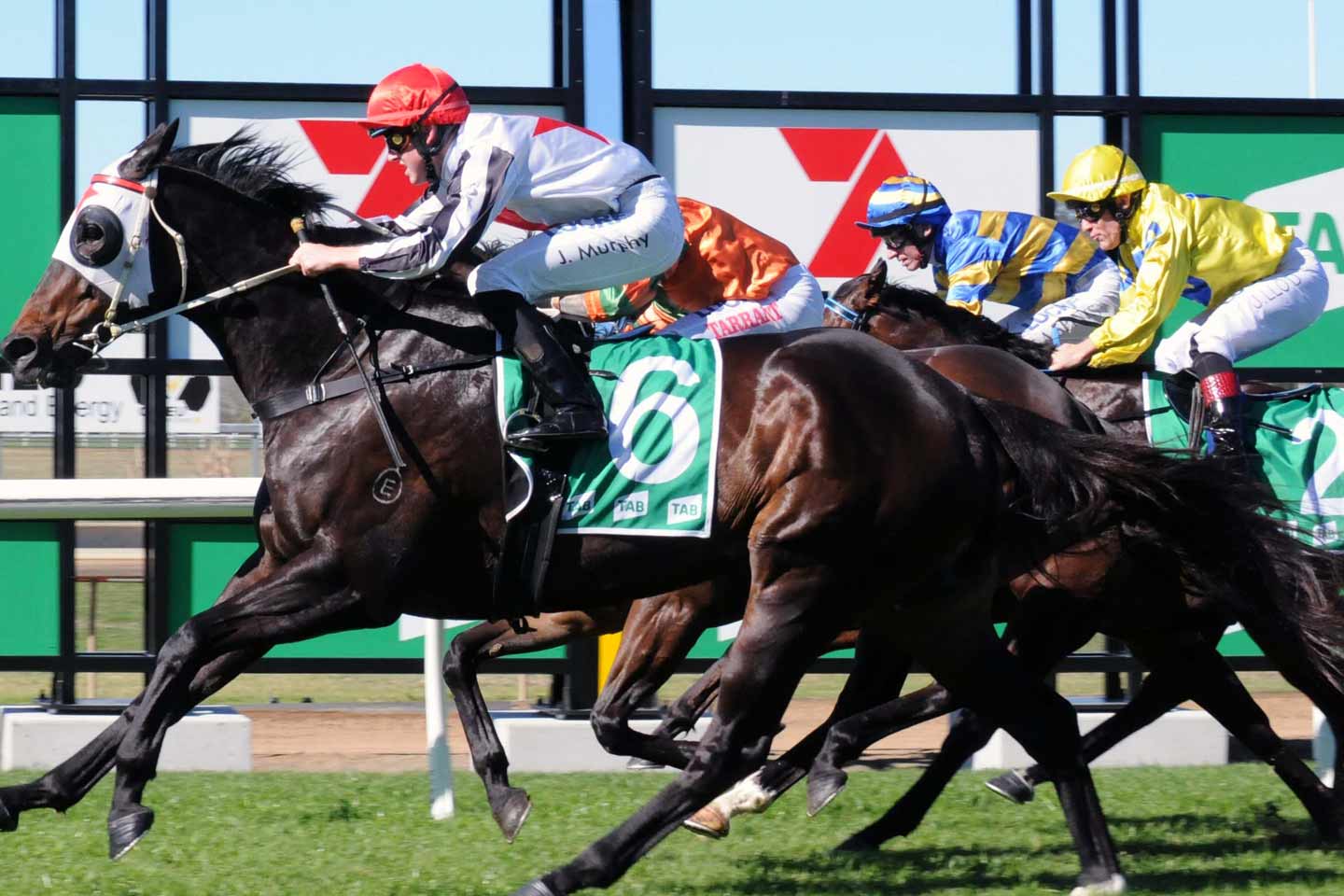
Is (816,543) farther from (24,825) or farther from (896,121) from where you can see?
(896,121)

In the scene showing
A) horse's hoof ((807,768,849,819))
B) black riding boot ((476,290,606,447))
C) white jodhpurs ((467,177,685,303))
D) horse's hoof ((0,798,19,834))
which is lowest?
horse's hoof ((807,768,849,819))

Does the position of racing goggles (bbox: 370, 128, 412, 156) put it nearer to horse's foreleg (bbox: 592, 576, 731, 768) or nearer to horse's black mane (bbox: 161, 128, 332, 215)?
horse's black mane (bbox: 161, 128, 332, 215)

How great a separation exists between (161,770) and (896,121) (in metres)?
3.81

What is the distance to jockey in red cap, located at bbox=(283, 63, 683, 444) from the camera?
4359 millimetres

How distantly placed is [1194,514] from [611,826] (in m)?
1.92

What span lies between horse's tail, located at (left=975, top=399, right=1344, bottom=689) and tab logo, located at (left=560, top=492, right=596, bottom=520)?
105cm

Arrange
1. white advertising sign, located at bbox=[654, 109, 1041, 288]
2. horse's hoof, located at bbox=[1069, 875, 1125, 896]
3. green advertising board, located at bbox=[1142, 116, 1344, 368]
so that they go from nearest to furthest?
horse's hoof, located at bbox=[1069, 875, 1125, 896], white advertising sign, located at bbox=[654, 109, 1041, 288], green advertising board, located at bbox=[1142, 116, 1344, 368]

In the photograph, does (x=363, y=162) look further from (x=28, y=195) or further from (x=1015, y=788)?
(x=1015, y=788)

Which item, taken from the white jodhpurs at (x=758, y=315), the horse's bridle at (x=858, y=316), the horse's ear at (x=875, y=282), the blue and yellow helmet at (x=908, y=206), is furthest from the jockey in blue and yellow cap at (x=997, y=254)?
the white jodhpurs at (x=758, y=315)

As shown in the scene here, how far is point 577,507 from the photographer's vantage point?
174 inches

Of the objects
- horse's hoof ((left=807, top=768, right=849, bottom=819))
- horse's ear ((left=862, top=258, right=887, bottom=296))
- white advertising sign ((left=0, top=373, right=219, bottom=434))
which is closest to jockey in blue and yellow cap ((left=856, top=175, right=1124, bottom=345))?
horse's ear ((left=862, top=258, right=887, bottom=296))

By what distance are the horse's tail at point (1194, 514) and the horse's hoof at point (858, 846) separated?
1120mm

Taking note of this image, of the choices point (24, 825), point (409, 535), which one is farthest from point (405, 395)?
point (24, 825)

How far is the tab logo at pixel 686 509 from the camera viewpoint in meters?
4.42
